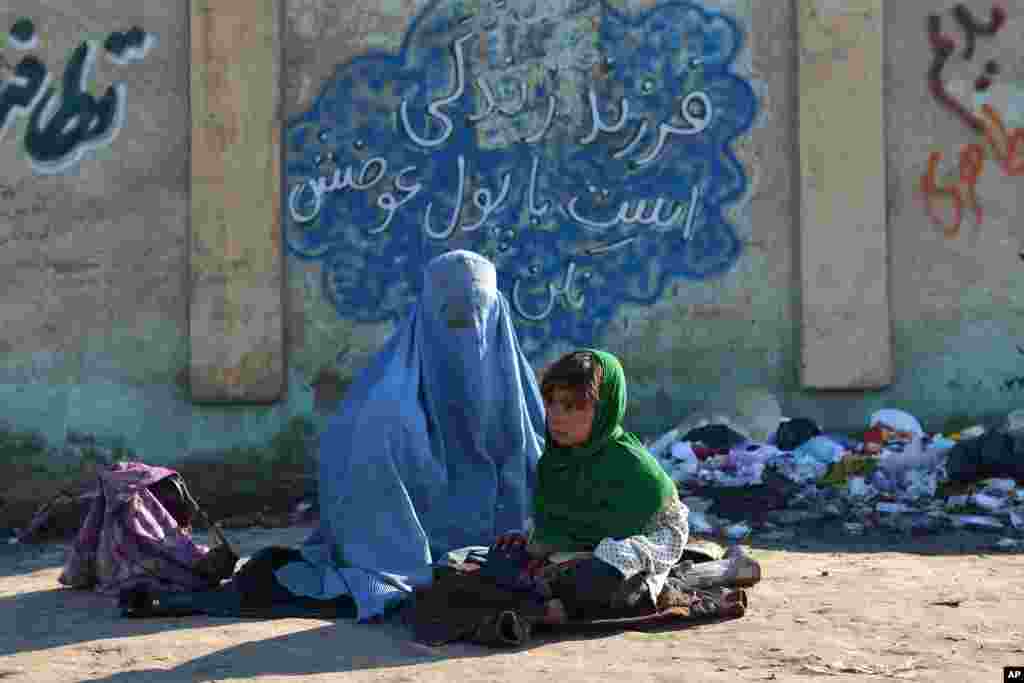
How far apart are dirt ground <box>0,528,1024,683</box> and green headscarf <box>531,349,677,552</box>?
294 mm

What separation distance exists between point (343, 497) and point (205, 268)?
3.18 m

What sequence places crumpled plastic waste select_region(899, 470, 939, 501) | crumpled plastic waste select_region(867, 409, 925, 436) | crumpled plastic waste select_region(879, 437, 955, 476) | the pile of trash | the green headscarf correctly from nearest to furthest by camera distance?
the green headscarf → the pile of trash → crumpled plastic waste select_region(899, 470, 939, 501) → crumpled plastic waste select_region(879, 437, 955, 476) → crumpled plastic waste select_region(867, 409, 925, 436)

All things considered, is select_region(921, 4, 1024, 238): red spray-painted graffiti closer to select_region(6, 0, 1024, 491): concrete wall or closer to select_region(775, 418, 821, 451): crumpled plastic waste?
select_region(6, 0, 1024, 491): concrete wall

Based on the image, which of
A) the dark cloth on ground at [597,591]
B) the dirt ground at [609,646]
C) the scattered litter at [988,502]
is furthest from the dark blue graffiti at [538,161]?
the dark cloth on ground at [597,591]

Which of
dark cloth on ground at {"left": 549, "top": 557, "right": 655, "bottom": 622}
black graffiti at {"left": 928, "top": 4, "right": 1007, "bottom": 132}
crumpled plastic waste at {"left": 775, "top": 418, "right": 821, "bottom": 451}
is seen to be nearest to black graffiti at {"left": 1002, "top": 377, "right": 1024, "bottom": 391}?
crumpled plastic waste at {"left": 775, "top": 418, "right": 821, "bottom": 451}

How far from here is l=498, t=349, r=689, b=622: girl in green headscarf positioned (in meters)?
4.02

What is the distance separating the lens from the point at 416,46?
296 inches

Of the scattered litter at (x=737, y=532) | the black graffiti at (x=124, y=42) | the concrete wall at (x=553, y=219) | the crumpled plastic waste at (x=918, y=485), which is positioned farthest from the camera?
the black graffiti at (x=124, y=42)

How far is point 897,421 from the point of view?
7.26m

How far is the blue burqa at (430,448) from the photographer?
448cm

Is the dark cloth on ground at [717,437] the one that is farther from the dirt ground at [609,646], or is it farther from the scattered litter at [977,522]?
the dirt ground at [609,646]

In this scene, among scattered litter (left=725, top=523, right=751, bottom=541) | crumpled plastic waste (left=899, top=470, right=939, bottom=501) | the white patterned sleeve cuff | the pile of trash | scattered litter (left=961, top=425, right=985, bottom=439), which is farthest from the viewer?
scattered litter (left=961, top=425, right=985, bottom=439)

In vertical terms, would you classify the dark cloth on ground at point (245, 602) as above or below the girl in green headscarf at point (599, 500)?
below

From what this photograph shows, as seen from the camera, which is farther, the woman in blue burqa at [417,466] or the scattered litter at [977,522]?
the scattered litter at [977,522]
